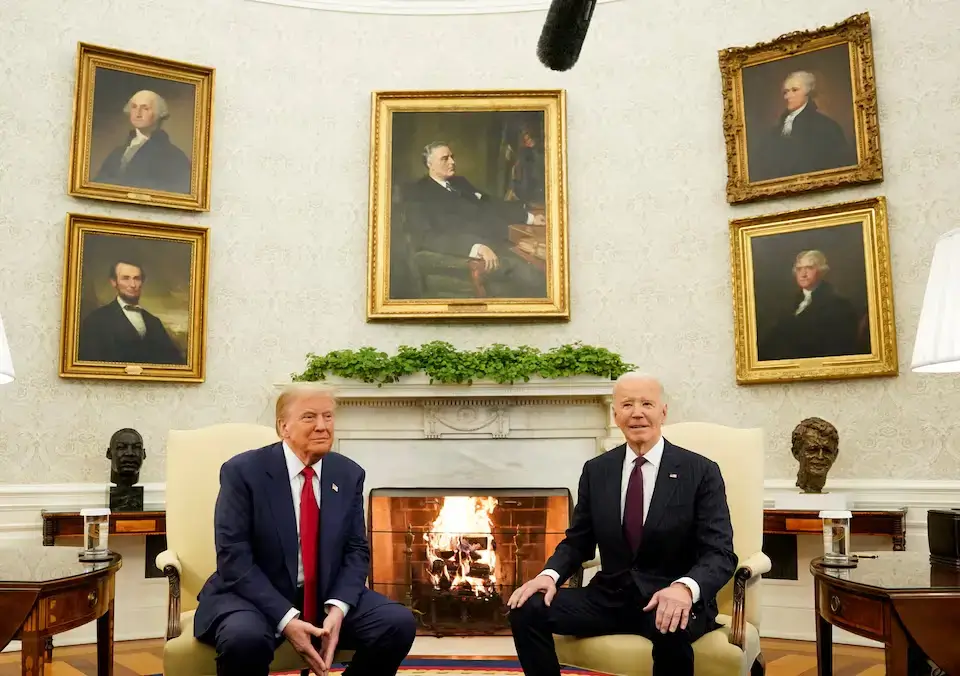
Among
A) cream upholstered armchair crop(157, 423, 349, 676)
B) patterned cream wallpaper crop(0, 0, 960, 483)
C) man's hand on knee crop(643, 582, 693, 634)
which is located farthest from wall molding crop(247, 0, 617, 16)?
man's hand on knee crop(643, 582, 693, 634)

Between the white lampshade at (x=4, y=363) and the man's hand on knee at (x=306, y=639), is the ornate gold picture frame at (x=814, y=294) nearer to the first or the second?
the man's hand on knee at (x=306, y=639)

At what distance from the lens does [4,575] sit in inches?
107

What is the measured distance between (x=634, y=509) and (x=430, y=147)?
3.98 meters

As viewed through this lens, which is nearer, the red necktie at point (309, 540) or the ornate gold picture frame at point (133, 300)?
the red necktie at point (309, 540)

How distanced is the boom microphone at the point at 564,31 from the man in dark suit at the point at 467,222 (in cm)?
325

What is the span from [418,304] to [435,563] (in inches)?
75.0

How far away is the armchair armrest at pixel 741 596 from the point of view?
302 cm

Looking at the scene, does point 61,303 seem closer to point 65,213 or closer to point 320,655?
point 65,213

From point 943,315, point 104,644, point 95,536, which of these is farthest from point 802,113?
point 104,644

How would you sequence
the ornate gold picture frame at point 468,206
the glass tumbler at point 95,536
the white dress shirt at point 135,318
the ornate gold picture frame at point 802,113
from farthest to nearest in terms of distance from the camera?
the ornate gold picture frame at point 468,206 → the white dress shirt at point 135,318 → the ornate gold picture frame at point 802,113 → the glass tumbler at point 95,536

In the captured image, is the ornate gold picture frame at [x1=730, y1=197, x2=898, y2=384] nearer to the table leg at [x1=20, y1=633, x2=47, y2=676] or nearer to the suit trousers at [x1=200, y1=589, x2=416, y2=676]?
the suit trousers at [x1=200, y1=589, x2=416, y2=676]

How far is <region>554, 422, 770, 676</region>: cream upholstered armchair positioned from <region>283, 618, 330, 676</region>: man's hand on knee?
0.93 meters

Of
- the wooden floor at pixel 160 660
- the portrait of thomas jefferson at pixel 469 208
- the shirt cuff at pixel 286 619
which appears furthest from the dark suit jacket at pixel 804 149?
the shirt cuff at pixel 286 619

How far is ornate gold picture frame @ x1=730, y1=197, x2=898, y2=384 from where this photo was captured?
5430 mm
